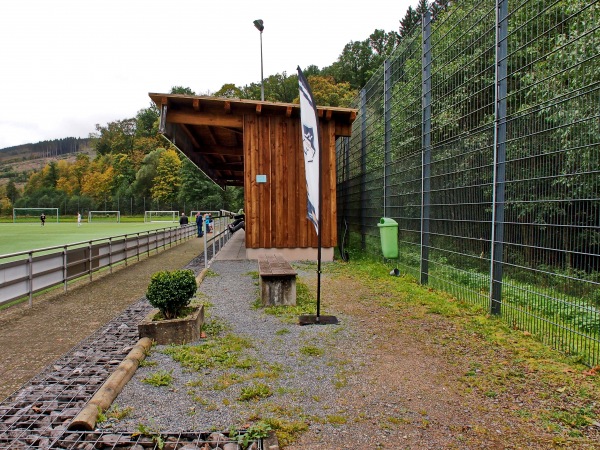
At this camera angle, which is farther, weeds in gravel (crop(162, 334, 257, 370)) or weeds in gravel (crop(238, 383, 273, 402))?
weeds in gravel (crop(162, 334, 257, 370))

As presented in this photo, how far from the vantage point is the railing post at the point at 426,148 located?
678cm

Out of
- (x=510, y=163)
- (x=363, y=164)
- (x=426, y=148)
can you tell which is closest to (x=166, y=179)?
(x=363, y=164)

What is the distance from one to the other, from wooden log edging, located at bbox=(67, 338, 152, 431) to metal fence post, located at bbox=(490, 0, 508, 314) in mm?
3802

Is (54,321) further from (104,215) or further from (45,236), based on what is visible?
(104,215)

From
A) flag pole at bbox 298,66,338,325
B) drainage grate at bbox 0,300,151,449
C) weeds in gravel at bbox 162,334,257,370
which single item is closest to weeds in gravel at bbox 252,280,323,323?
flag pole at bbox 298,66,338,325

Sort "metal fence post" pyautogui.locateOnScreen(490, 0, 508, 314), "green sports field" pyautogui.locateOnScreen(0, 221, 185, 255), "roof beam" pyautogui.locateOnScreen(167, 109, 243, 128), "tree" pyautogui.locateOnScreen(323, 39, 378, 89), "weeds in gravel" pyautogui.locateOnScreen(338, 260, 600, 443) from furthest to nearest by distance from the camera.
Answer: "tree" pyautogui.locateOnScreen(323, 39, 378, 89), "green sports field" pyautogui.locateOnScreen(0, 221, 185, 255), "roof beam" pyautogui.locateOnScreen(167, 109, 243, 128), "metal fence post" pyautogui.locateOnScreen(490, 0, 508, 314), "weeds in gravel" pyautogui.locateOnScreen(338, 260, 600, 443)

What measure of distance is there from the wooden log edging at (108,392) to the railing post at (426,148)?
15.2ft

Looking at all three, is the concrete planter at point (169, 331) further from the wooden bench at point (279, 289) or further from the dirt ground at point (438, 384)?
the wooden bench at point (279, 289)

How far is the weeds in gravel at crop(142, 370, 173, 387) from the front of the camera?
3.15 meters

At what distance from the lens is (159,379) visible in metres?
3.20

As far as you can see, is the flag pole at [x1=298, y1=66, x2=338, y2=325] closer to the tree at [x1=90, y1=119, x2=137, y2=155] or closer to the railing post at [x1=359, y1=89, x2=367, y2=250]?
the railing post at [x1=359, y1=89, x2=367, y2=250]

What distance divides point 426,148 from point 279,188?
179 inches

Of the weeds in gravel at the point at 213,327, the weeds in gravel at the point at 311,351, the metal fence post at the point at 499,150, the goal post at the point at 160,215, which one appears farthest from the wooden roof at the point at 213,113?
the goal post at the point at 160,215

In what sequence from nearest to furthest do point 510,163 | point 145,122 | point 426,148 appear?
1. point 510,163
2. point 426,148
3. point 145,122
